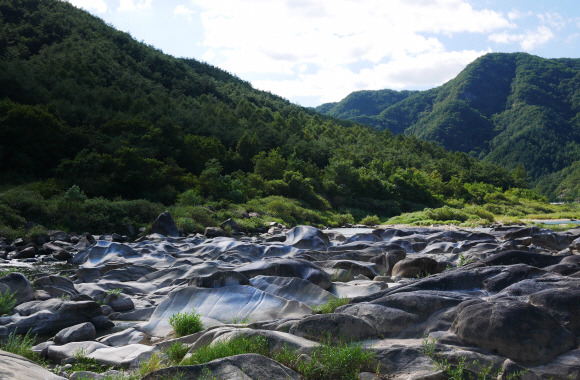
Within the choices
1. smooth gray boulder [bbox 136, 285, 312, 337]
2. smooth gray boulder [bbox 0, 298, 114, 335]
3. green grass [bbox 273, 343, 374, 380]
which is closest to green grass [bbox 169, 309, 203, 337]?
smooth gray boulder [bbox 136, 285, 312, 337]

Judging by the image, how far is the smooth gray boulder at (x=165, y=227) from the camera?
23594mm

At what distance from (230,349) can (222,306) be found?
315 cm

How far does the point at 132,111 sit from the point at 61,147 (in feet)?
45.8

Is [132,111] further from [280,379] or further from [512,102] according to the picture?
[512,102]

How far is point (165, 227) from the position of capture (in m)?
23.8

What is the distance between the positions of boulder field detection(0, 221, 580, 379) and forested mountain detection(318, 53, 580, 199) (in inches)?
4040

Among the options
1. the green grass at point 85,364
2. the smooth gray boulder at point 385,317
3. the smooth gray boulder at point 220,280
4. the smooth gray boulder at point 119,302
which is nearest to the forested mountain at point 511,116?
the smooth gray boulder at point 220,280

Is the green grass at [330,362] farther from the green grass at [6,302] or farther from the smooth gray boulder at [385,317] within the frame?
the green grass at [6,302]

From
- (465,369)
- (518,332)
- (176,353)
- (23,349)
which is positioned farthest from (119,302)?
(518,332)

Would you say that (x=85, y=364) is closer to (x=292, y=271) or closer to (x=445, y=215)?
(x=292, y=271)

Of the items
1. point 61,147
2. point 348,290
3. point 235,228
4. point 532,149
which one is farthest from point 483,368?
point 532,149

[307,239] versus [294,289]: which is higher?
[294,289]

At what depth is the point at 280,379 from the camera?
4.52 m

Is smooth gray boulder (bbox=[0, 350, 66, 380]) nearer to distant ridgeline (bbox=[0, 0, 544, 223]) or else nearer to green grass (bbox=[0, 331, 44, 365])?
green grass (bbox=[0, 331, 44, 365])
